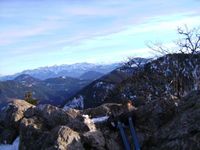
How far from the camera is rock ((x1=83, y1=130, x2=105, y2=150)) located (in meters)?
14.5

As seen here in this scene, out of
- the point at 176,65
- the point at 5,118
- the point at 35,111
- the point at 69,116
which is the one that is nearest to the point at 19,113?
the point at 5,118

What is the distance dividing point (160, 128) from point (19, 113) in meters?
11.3

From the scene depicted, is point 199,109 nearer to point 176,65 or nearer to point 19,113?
point 19,113

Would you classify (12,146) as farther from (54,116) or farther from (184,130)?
(184,130)

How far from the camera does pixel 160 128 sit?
14.2m

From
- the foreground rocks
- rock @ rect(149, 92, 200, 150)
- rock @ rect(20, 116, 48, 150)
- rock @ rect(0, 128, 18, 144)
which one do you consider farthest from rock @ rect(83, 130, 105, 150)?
rock @ rect(0, 128, 18, 144)

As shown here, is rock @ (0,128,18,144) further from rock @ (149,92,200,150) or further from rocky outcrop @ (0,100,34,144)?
rock @ (149,92,200,150)

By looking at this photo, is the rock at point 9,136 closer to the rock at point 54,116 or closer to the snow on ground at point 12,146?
the snow on ground at point 12,146

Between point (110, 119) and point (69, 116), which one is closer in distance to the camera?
point (110, 119)

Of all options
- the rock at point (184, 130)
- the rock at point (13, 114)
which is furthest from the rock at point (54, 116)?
Result: the rock at point (184, 130)

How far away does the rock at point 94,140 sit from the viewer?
14.5 m

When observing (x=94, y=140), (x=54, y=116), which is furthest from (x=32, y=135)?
(x=94, y=140)

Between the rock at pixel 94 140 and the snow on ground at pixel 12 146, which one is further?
the snow on ground at pixel 12 146

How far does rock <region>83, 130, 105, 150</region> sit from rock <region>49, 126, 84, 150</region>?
33cm
